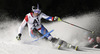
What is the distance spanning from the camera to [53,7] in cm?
330

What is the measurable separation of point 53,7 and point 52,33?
571 mm

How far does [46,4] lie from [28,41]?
0.89 metres

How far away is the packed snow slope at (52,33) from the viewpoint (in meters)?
2.35

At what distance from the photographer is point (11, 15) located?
313cm

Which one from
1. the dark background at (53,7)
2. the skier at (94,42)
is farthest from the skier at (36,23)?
the skier at (94,42)

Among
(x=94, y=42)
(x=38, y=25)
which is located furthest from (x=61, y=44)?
(x=94, y=42)

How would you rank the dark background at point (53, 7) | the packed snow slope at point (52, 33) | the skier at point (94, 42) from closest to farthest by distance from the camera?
the packed snow slope at point (52, 33) → the dark background at point (53, 7) → the skier at point (94, 42)

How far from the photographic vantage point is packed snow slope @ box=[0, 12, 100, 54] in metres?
2.35

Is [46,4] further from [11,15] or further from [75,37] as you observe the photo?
[75,37]

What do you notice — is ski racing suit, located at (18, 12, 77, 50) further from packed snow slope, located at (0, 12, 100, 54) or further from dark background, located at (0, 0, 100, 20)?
dark background, located at (0, 0, 100, 20)

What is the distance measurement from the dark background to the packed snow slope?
0.15 m

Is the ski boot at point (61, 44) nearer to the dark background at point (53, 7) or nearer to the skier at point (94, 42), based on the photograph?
the dark background at point (53, 7)

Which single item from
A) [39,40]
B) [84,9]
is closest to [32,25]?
[39,40]

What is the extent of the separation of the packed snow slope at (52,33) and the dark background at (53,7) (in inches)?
6.0
